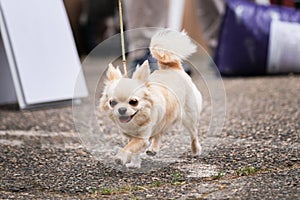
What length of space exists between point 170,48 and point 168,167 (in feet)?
1.46

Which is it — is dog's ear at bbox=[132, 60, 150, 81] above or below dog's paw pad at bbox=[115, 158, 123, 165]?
above

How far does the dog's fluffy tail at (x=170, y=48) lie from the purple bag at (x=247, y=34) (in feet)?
9.53

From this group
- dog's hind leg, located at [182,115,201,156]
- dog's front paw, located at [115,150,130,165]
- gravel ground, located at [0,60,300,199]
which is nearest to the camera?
gravel ground, located at [0,60,300,199]

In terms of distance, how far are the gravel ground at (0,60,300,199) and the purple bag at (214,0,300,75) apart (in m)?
1.66

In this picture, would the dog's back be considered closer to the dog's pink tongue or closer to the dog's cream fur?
the dog's cream fur

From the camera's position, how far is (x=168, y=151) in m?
2.46

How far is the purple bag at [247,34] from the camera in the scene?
5121 mm

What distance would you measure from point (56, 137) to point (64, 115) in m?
0.61

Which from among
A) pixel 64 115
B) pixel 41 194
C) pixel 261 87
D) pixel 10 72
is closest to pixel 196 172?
pixel 41 194

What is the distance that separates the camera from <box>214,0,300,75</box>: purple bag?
16.8 feet

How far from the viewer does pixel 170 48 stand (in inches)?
90.4

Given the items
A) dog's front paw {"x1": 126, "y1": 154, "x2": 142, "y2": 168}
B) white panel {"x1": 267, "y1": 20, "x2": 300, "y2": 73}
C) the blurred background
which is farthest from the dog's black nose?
the blurred background

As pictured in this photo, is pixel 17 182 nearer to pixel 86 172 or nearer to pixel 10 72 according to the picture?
pixel 86 172

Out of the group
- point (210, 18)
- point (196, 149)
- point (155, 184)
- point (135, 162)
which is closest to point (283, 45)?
point (210, 18)
